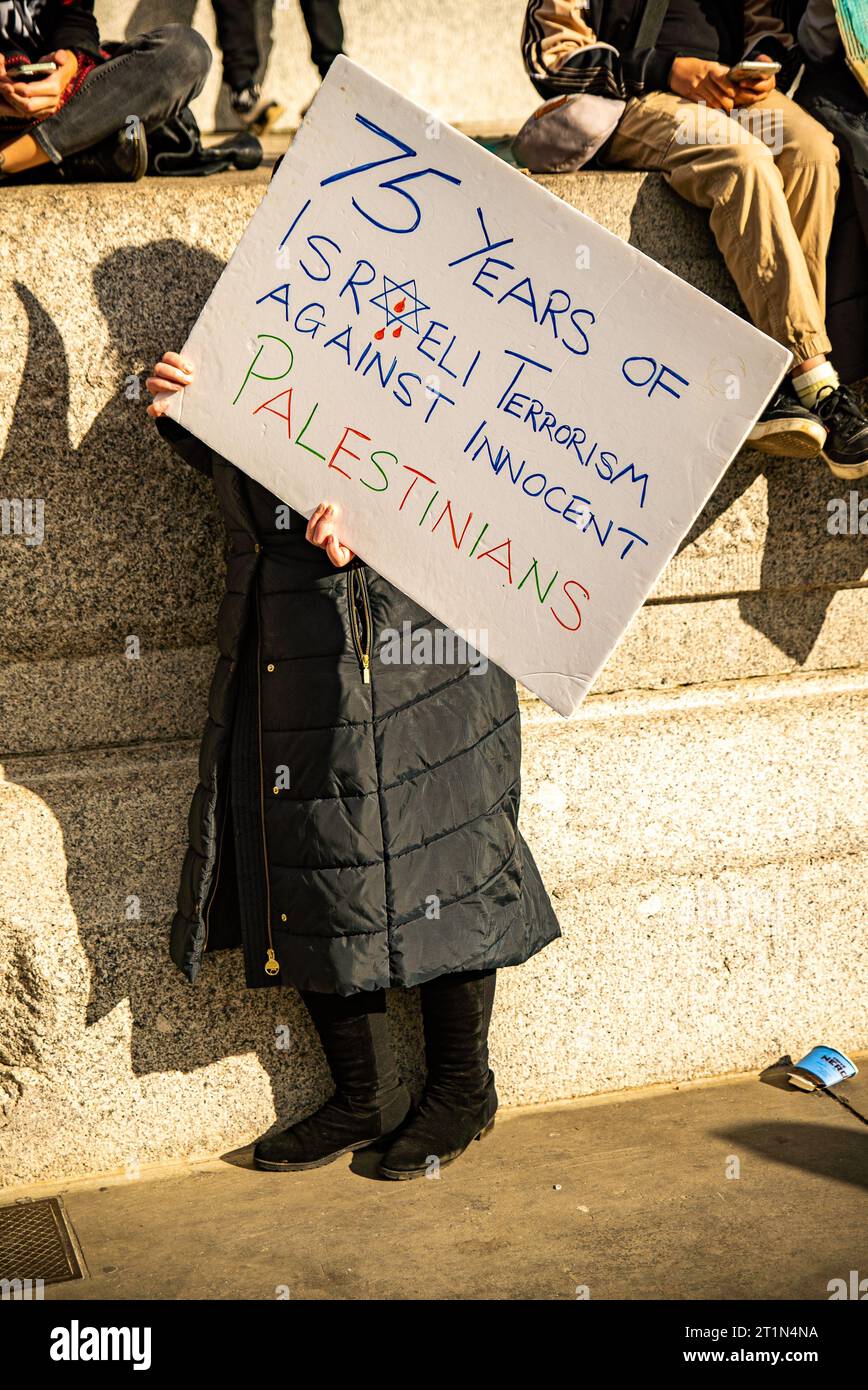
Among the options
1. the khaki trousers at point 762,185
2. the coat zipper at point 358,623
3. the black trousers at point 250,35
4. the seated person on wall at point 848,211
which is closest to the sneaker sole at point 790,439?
the khaki trousers at point 762,185

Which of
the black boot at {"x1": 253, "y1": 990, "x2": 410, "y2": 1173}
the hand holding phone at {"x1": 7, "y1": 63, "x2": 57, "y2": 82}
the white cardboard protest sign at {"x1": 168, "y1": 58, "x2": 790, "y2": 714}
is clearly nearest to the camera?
the white cardboard protest sign at {"x1": 168, "y1": 58, "x2": 790, "y2": 714}

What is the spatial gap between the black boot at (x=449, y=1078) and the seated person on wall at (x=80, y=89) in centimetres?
218

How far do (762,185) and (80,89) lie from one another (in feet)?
5.65

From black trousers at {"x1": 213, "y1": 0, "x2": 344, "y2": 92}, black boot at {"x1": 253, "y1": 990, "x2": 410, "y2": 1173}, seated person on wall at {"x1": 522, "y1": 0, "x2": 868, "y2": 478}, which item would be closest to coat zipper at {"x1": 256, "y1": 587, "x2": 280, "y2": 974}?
black boot at {"x1": 253, "y1": 990, "x2": 410, "y2": 1173}

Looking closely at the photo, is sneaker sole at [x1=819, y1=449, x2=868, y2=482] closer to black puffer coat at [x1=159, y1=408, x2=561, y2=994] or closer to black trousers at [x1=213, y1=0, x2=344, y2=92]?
black puffer coat at [x1=159, y1=408, x2=561, y2=994]

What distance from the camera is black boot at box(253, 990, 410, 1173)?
338 centimetres

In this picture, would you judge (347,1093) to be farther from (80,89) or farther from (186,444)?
(80,89)

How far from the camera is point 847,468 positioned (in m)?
3.47

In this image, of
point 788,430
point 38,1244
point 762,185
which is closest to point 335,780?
point 38,1244

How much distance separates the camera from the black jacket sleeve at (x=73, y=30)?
3658 mm

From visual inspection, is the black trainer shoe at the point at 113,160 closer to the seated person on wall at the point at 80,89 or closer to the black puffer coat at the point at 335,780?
the seated person on wall at the point at 80,89

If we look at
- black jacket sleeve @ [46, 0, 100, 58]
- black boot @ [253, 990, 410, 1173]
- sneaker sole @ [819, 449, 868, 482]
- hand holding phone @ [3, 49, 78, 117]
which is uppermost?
black jacket sleeve @ [46, 0, 100, 58]

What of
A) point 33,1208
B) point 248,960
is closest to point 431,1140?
point 248,960

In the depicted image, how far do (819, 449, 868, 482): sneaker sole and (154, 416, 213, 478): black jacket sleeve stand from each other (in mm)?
1491
